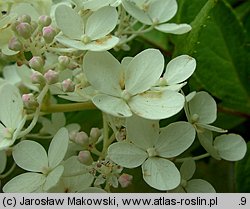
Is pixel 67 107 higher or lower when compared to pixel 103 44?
lower

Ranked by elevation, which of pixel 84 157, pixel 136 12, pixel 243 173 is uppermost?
pixel 136 12

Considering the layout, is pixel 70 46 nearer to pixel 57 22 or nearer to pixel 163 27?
pixel 57 22

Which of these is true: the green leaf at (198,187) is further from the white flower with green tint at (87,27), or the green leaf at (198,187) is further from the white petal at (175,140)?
the white flower with green tint at (87,27)

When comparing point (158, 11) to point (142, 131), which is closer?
point (142, 131)

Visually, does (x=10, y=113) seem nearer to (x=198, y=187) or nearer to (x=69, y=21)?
→ (x=69, y=21)

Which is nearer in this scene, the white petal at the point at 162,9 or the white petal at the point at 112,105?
the white petal at the point at 112,105

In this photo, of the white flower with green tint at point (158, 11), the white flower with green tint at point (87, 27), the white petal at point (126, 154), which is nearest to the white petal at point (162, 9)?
the white flower with green tint at point (158, 11)

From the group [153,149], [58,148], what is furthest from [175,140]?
[58,148]
